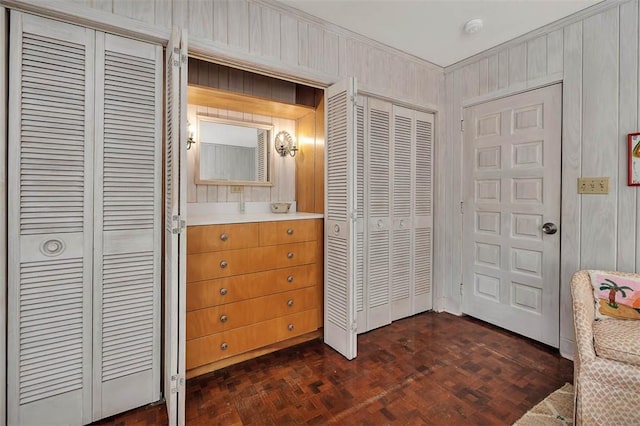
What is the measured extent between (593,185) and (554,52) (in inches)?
41.4

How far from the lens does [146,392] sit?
1.76m

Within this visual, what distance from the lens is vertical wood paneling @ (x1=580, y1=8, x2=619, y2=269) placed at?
6.77 feet

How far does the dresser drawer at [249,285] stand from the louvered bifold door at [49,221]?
553 millimetres

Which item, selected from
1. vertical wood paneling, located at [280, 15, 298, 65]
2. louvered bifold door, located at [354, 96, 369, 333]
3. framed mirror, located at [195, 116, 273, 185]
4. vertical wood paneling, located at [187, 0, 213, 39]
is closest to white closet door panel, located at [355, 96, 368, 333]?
louvered bifold door, located at [354, 96, 369, 333]

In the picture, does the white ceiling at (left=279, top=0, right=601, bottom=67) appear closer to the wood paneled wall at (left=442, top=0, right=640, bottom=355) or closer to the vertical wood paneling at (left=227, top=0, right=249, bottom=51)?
the wood paneled wall at (left=442, top=0, right=640, bottom=355)

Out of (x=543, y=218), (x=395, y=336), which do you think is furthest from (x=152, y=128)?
(x=543, y=218)

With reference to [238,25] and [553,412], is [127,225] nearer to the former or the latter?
[238,25]

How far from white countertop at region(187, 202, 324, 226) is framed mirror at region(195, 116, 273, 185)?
0.19m

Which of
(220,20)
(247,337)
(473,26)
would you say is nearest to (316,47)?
(220,20)

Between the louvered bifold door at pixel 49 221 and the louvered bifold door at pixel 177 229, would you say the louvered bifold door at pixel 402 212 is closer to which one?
the louvered bifold door at pixel 177 229

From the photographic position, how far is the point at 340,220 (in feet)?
7.50

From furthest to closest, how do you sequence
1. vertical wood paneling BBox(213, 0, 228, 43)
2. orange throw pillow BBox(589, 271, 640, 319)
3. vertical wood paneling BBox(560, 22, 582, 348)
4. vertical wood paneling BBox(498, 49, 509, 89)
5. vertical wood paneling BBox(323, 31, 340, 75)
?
vertical wood paneling BBox(498, 49, 509, 89)
vertical wood paneling BBox(323, 31, 340, 75)
vertical wood paneling BBox(560, 22, 582, 348)
vertical wood paneling BBox(213, 0, 228, 43)
orange throw pillow BBox(589, 271, 640, 319)

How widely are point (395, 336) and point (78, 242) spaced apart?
2331 millimetres

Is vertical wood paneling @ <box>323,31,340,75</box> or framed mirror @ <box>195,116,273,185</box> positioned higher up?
vertical wood paneling @ <box>323,31,340,75</box>
